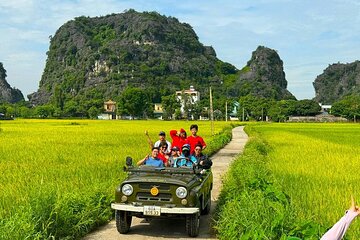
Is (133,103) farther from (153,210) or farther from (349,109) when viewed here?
(153,210)

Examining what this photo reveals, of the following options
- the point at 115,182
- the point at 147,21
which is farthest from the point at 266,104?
the point at 115,182

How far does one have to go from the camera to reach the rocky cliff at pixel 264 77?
15550cm

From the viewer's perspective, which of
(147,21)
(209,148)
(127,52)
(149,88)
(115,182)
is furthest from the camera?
(147,21)

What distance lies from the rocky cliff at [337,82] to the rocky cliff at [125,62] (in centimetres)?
3881

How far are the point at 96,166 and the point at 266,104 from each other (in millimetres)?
97088

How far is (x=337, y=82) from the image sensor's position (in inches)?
7534

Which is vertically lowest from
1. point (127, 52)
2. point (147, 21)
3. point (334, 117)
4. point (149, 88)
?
point (334, 117)

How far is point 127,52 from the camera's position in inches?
6304

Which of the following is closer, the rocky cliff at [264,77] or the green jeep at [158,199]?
the green jeep at [158,199]

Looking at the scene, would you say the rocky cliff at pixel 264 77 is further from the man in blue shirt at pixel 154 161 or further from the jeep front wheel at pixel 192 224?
the jeep front wheel at pixel 192 224

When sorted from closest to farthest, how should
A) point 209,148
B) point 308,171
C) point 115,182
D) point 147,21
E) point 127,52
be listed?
point 115,182 → point 308,171 → point 209,148 → point 127,52 → point 147,21

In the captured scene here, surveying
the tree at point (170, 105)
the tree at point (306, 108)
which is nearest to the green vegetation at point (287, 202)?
the tree at point (170, 105)

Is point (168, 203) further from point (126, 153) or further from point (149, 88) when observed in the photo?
point (149, 88)

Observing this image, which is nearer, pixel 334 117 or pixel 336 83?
pixel 334 117
